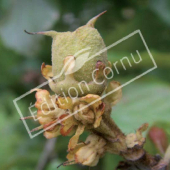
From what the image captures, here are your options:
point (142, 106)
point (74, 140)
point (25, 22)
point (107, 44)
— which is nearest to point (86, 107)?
point (74, 140)

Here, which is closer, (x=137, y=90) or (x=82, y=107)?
(x=82, y=107)

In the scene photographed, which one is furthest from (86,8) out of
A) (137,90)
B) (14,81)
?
(14,81)

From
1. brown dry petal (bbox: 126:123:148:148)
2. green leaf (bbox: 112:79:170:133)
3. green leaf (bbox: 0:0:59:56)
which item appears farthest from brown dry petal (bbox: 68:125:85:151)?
green leaf (bbox: 0:0:59:56)

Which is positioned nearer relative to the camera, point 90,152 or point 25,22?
point 90,152

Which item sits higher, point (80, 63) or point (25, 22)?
point (25, 22)

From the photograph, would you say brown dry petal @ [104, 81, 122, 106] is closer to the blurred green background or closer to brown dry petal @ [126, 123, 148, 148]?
brown dry petal @ [126, 123, 148, 148]

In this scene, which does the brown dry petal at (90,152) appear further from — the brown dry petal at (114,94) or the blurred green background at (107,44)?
the blurred green background at (107,44)

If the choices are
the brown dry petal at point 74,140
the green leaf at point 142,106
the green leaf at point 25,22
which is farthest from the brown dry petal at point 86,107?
the green leaf at point 25,22

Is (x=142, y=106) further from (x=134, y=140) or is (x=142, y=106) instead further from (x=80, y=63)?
(x=80, y=63)

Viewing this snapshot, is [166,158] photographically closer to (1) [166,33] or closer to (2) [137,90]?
(2) [137,90]
